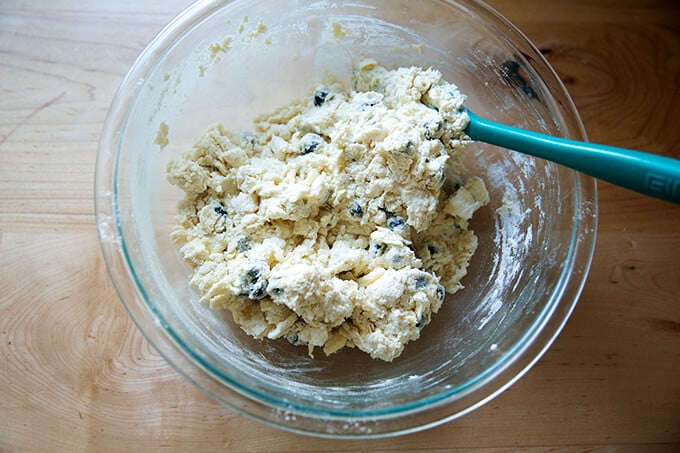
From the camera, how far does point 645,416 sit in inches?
66.5

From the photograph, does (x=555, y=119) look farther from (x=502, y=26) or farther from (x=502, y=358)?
(x=502, y=358)

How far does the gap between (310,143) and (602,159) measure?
0.75 metres

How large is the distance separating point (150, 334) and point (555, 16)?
1.64m

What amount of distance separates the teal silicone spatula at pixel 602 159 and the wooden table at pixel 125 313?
0.53 metres

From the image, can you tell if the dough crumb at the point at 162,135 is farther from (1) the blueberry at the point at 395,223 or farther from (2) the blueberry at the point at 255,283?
(1) the blueberry at the point at 395,223

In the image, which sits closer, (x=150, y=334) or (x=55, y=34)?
(x=150, y=334)

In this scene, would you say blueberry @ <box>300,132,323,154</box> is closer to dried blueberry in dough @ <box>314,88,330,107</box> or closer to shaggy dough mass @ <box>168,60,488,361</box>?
shaggy dough mass @ <box>168,60,488,361</box>

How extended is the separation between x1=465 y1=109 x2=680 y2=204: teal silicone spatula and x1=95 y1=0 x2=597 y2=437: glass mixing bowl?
0.18 m

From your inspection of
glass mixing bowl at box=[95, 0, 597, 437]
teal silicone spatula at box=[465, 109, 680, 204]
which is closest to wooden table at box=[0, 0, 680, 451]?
glass mixing bowl at box=[95, 0, 597, 437]

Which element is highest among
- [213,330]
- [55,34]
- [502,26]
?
[502,26]

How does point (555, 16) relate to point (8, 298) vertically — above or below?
above

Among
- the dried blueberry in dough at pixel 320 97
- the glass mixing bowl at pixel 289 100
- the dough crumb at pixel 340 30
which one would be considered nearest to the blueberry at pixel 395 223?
the glass mixing bowl at pixel 289 100

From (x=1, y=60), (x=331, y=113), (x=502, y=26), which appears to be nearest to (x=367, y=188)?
(x=331, y=113)

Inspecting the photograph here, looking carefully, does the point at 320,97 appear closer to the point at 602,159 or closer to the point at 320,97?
the point at 320,97
